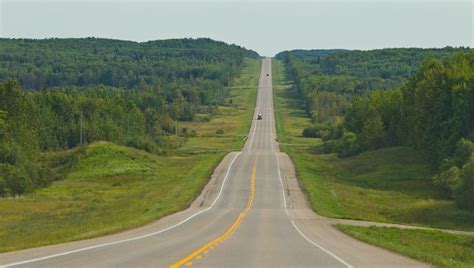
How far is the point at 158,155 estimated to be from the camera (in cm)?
10444

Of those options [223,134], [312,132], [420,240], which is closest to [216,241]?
[420,240]

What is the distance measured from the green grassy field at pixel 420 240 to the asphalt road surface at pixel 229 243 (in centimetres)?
95

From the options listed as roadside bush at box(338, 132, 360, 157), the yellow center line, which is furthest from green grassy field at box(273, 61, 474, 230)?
the yellow center line

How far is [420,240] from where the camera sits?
3269 cm

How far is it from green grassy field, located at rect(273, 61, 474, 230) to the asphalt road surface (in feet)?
13.0

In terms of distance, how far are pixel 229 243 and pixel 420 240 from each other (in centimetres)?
1187

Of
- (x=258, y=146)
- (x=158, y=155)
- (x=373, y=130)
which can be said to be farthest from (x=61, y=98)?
(x=373, y=130)

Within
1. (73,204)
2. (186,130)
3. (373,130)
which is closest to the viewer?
(73,204)

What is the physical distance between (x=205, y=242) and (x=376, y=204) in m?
34.1

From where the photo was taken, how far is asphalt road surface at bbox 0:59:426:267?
18891mm

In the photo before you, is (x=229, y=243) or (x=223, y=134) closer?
(x=229, y=243)

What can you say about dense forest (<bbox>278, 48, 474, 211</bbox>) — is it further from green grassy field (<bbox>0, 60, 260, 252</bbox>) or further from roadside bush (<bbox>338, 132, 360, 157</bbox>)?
green grassy field (<bbox>0, 60, 260, 252</bbox>)

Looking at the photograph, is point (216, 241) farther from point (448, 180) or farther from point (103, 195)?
point (448, 180)

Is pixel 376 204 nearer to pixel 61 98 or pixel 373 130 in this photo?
pixel 373 130
